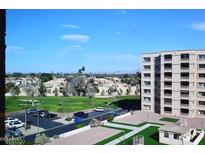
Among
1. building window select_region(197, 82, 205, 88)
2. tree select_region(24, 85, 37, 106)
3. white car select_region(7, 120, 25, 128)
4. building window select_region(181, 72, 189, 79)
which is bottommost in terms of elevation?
white car select_region(7, 120, 25, 128)

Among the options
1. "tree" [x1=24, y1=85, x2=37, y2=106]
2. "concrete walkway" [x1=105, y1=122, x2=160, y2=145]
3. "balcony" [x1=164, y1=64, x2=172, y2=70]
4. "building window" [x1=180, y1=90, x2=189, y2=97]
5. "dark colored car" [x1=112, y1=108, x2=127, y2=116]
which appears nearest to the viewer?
"concrete walkway" [x1=105, y1=122, x2=160, y2=145]

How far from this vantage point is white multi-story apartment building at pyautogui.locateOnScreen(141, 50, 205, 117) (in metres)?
17.4

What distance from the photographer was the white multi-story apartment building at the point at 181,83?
1739cm

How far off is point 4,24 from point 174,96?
15.8 m

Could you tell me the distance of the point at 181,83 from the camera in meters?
17.8

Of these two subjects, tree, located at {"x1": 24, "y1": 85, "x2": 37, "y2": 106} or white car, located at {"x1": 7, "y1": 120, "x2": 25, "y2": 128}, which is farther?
tree, located at {"x1": 24, "y1": 85, "x2": 37, "y2": 106}

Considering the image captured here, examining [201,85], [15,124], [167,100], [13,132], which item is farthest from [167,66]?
[13,132]

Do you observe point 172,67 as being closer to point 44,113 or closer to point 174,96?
point 174,96

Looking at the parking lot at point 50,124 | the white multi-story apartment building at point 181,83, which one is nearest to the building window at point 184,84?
the white multi-story apartment building at point 181,83

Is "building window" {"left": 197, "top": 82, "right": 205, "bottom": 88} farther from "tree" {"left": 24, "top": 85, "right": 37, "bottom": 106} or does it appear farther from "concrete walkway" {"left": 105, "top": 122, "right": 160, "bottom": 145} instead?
"tree" {"left": 24, "top": 85, "right": 37, "bottom": 106}

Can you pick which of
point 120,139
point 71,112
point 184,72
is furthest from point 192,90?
point 71,112

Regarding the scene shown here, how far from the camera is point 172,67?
18.0m

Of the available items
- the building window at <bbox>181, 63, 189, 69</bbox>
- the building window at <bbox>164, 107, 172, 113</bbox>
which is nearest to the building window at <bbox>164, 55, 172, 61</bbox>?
the building window at <bbox>181, 63, 189, 69</bbox>

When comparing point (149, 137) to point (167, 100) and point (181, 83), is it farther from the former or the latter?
point (181, 83)
